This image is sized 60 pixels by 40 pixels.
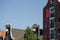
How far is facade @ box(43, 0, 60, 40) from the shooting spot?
3253 cm

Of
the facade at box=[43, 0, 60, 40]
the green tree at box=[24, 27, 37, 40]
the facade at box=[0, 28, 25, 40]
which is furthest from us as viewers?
the facade at box=[0, 28, 25, 40]

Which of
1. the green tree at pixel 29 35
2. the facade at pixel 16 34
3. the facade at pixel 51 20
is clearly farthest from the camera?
the facade at pixel 16 34

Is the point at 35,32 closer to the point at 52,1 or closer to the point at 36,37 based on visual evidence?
the point at 36,37

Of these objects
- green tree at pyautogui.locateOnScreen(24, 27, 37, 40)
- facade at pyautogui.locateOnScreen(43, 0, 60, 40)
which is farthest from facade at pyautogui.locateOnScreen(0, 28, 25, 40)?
facade at pyautogui.locateOnScreen(43, 0, 60, 40)

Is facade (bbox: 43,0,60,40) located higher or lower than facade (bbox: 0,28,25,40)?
higher

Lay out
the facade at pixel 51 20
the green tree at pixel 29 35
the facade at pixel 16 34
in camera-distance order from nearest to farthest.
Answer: the facade at pixel 51 20 < the green tree at pixel 29 35 < the facade at pixel 16 34

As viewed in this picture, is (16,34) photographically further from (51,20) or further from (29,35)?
(51,20)

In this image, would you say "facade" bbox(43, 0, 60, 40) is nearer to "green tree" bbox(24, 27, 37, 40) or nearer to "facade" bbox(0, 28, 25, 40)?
"green tree" bbox(24, 27, 37, 40)

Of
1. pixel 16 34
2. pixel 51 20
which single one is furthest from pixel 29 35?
pixel 16 34

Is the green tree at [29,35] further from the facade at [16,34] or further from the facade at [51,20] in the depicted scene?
the facade at [16,34]

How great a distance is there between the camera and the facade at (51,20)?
32.5 meters

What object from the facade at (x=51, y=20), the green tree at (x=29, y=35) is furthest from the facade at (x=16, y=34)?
the facade at (x=51, y=20)

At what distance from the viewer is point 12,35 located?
38.3 metres

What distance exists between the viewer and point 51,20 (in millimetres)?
33812
